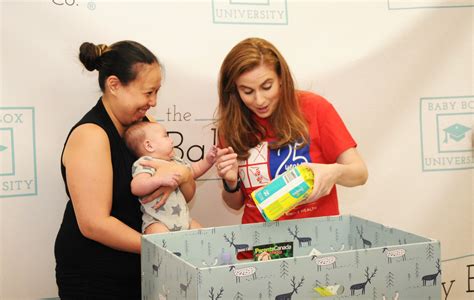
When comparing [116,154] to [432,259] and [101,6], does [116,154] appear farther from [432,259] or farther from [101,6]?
[432,259]

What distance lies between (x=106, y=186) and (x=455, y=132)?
1.53 metres

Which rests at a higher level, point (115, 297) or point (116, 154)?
point (116, 154)

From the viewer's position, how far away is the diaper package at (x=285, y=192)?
62.8 inches

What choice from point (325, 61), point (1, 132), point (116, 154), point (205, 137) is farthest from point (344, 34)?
point (1, 132)

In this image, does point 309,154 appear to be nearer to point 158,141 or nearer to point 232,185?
point 232,185

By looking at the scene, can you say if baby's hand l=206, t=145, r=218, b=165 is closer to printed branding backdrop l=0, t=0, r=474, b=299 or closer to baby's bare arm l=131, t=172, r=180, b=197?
baby's bare arm l=131, t=172, r=180, b=197

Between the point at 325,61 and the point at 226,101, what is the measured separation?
2.06 ft

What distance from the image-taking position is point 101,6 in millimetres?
2230

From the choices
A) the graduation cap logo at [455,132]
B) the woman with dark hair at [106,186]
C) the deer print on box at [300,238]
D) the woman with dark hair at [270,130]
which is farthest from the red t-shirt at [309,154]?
the graduation cap logo at [455,132]

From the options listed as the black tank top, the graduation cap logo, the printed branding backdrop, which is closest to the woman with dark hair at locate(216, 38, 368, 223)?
the black tank top

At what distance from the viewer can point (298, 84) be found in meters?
2.50

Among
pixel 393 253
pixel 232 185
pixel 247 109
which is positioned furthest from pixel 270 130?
pixel 393 253

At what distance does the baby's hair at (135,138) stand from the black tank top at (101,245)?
3 cm

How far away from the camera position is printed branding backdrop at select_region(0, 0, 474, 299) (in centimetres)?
216
